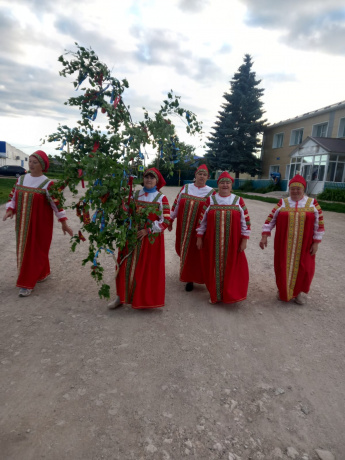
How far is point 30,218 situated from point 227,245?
2654 millimetres

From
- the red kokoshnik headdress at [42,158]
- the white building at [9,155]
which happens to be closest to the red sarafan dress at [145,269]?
the red kokoshnik headdress at [42,158]

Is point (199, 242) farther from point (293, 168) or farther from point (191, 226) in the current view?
point (293, 168)

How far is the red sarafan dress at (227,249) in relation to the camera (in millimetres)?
4426

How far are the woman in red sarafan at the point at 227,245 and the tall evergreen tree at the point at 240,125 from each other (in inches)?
956

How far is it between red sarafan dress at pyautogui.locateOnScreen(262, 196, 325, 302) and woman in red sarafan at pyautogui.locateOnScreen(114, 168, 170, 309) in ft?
5.58

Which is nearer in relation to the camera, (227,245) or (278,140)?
(227,245)

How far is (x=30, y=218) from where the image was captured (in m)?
4.53

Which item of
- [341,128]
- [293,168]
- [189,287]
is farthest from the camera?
[293,168]

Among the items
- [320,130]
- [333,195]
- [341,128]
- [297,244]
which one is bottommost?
[297,244]

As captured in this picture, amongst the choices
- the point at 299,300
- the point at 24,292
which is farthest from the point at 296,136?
the point at 24,292

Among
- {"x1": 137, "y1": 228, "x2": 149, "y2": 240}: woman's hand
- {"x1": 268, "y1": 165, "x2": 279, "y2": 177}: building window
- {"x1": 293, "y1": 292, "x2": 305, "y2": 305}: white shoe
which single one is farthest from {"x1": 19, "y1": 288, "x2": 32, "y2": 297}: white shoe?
{"x1": 268, "y1": 165, "x2": 279, "y2": 177}: building window

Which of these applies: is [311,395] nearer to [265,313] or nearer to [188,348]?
[188,348]

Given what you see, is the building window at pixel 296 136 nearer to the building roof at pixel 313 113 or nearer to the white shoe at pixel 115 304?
the building roof at pixel 313 113

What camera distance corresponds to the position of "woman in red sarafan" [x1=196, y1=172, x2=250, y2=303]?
14.5 ft
